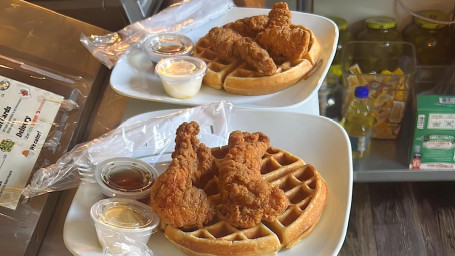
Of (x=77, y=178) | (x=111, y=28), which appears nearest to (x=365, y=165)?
(x=111, y=28)

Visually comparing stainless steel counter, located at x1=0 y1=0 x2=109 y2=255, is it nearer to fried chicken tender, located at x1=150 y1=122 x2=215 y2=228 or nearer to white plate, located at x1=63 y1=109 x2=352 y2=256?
white plate, located at x1=63 y1=109 x2=352 y2=256

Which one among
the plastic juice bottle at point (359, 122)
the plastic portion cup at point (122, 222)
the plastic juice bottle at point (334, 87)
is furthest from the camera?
the plastic juice bottle at point (334, 87)

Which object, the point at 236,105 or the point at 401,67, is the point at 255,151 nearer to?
the point at 236,105

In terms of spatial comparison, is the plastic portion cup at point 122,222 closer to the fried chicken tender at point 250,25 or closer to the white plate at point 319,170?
the white plate at point 319,170

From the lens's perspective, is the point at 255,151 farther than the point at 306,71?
No

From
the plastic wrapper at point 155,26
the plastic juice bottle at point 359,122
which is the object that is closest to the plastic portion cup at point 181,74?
the plastic wrapper at point 155,26

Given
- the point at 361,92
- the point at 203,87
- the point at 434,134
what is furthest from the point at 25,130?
the point at 434,134

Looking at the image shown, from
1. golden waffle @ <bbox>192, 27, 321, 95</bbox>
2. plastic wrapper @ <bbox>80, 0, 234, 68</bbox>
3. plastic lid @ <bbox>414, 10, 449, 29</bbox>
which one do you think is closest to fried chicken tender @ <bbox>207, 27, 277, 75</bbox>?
golden waffle @ <bbox>192, 27, 321, 95</bbox>
